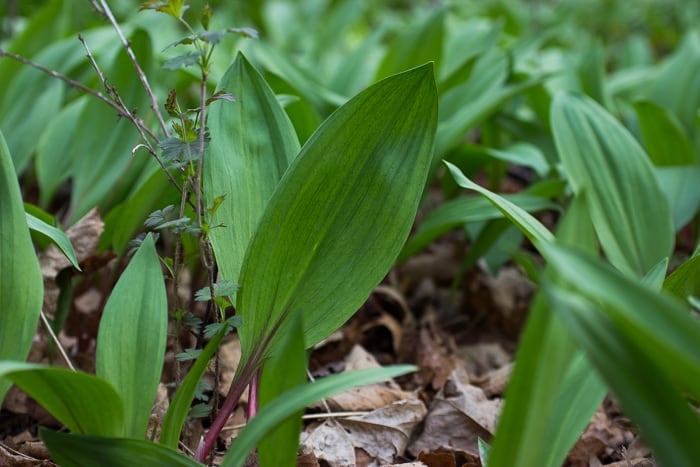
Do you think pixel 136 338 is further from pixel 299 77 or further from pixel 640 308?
pixel 299 77

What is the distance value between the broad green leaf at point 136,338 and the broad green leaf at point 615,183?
78 centimetres

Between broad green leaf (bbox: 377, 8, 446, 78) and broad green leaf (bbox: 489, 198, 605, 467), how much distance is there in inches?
57.3

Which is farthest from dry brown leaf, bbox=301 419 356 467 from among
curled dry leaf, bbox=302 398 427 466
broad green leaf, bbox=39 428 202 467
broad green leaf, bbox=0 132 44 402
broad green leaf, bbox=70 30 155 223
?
broad green leaf, bbox=70 30 155 223

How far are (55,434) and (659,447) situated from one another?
2.02 feet

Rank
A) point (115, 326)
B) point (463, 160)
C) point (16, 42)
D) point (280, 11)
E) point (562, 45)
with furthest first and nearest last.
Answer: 1. point (280, 11)
2. point (562, 45)
3. point (16, 42)
4. point (463, 160)
5. point (115, 326)

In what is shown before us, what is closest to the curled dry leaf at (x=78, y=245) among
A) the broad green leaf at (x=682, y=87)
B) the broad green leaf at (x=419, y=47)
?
the broad green leaf at (x=419, y=47)

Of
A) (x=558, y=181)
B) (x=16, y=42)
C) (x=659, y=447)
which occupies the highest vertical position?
(x=16, y=42)

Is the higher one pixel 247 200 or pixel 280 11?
pixel 280 11

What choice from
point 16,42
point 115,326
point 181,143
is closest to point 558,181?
point 181,143

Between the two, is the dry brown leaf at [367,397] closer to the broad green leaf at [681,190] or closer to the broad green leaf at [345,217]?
the broad green leaf at [345,217]

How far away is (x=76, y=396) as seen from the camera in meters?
0.87

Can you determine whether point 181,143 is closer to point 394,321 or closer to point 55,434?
point 55,434

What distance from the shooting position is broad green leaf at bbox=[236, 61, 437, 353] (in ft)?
3.36

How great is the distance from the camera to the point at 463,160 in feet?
6.16
